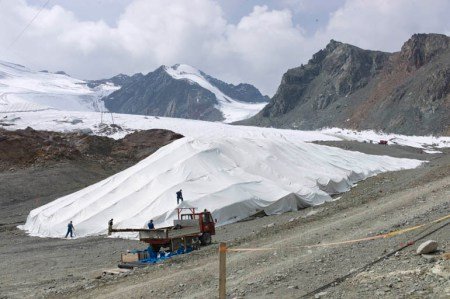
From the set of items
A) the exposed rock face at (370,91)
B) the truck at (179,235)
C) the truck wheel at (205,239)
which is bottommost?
the truck wheel at (205,239)

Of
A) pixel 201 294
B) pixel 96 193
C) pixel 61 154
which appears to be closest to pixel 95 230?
pixel 96 193

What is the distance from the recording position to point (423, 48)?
4882 inches

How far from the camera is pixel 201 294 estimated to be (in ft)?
29.0

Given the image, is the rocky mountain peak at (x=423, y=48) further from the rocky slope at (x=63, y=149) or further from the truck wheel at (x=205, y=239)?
the truck wheel at (x=205, y=239)

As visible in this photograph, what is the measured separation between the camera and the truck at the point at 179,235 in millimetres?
16141

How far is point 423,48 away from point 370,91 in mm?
16485

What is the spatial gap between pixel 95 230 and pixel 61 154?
28393mm

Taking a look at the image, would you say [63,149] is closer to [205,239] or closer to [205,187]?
[205,187]

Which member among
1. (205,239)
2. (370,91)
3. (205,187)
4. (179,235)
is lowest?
(205,239)

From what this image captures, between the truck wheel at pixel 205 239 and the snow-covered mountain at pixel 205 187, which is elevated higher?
the snow-covered mountain at pixel 205 187

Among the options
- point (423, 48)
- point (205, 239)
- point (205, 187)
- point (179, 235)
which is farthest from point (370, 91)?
point (179, 235)

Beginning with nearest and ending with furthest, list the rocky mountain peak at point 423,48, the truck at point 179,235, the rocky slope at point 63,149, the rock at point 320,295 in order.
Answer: the rock at point 320,295, the truck at point 179,235, the rocky slope at point 63,149, the rocky mountain peak at point 423,48

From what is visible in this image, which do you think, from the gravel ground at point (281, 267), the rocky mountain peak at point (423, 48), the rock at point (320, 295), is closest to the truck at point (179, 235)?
the gravel ground at point (281, 267)

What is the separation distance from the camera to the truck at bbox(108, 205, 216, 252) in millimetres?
16141
